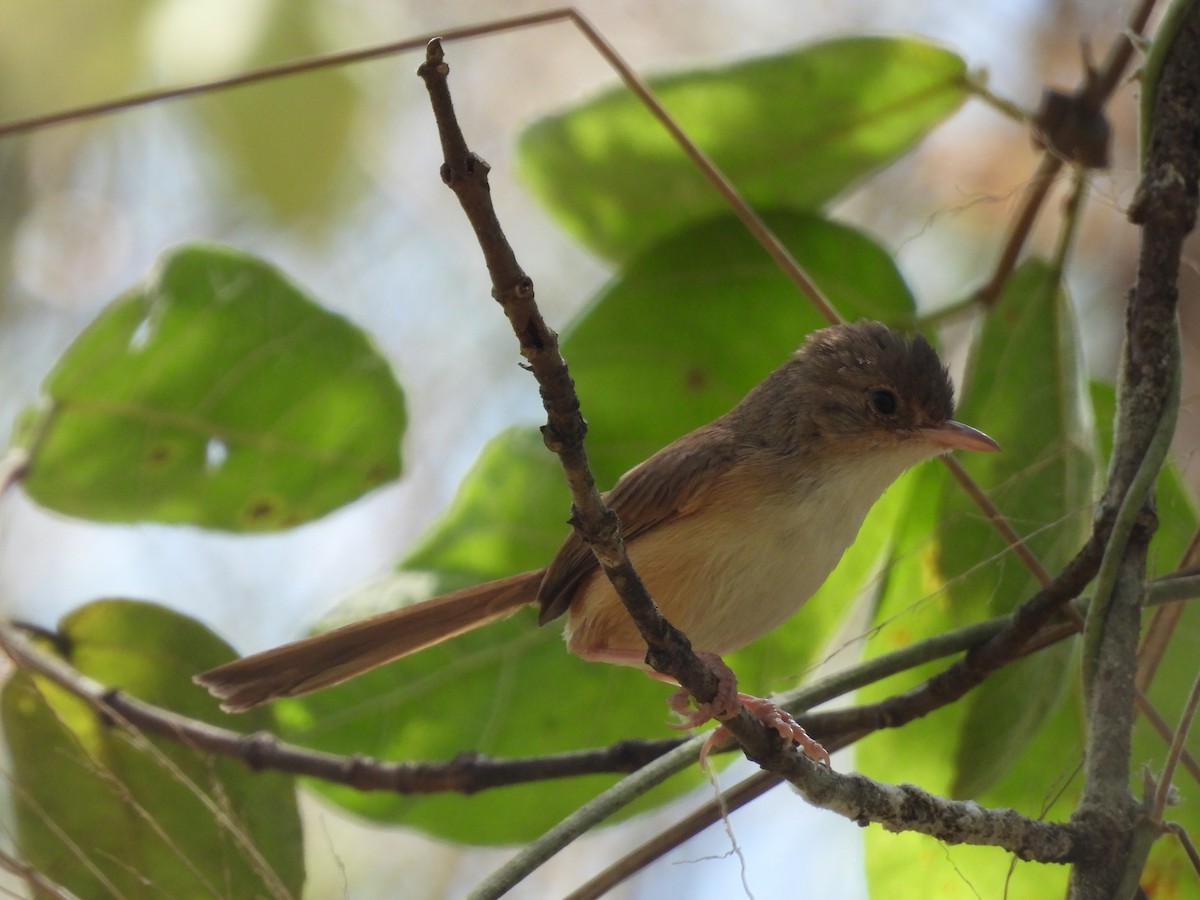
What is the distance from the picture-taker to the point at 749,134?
2.79m

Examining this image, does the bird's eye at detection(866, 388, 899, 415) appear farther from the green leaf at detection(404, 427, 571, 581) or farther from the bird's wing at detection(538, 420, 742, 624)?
the green leaf at detection(404, 427, 571, 581)

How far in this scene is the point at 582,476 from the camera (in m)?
1.39

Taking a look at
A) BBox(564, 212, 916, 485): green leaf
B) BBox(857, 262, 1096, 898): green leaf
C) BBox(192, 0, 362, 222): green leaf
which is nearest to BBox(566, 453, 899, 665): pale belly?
BBox(857, 262, 1096, 898): green leaf

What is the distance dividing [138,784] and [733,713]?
156 cm

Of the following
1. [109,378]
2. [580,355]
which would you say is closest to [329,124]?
[109,378]

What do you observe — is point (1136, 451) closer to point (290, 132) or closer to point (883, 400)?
point (883, 400)

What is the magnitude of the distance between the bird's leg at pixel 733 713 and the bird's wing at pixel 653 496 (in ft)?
1.49

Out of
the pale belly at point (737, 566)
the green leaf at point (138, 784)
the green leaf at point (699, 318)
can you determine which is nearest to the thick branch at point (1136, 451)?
the pale belly at point (737, 566)

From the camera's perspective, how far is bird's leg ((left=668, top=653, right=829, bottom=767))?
168cm

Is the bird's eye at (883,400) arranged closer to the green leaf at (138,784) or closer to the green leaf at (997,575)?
the green leaf at (997,575)

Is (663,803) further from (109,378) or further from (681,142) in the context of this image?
(109,378)

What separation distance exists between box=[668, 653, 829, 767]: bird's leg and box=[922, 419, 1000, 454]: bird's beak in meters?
0.68

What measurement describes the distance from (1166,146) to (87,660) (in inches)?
93.4

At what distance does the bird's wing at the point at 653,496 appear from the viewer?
2.51 metres
